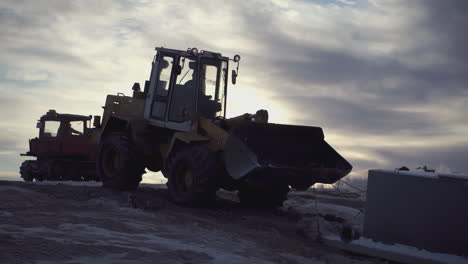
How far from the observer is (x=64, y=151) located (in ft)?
70.9

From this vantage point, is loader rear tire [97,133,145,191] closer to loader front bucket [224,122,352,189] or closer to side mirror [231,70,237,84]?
side mirror [231,70,237,84]

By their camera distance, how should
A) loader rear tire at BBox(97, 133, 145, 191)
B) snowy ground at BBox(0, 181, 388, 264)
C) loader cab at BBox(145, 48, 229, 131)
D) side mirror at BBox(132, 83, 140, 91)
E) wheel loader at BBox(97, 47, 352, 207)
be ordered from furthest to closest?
side mirror at BBox(132, 83, 140, 91)
loader rear tire at BBox(97, 133, 145, 191)
loader cab at BBox(145, 48, 229, 131)
wheel loader at BBox(97, 47, 352, 207)
snowy ground at BBox(0, 181, 388, 264)

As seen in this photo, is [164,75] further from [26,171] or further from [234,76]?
[26,171]

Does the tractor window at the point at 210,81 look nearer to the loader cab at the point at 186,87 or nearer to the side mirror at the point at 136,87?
the loader cab at the point at 186,87

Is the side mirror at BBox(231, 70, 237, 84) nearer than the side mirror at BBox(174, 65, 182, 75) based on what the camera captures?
No

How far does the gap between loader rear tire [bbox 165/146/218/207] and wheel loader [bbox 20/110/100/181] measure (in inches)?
400

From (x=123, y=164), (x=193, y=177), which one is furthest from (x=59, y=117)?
(x=193, y=177)

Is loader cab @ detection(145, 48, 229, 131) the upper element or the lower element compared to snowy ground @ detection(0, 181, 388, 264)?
upper

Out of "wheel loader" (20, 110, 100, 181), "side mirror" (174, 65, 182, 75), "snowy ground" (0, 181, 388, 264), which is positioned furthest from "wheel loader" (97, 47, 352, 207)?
"wheel loader" (20, 110, 100, 181)

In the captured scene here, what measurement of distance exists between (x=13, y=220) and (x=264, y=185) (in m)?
4.61

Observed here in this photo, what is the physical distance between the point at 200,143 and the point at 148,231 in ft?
12.6

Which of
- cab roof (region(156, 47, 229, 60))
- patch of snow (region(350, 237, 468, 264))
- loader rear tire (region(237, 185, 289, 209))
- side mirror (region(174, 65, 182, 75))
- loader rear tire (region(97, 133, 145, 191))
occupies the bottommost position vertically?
patch of snow (region(350, 237, 468, 264))

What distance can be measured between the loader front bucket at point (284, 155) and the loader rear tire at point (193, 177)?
399 millimetres

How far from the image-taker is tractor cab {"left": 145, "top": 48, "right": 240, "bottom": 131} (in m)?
12.6
